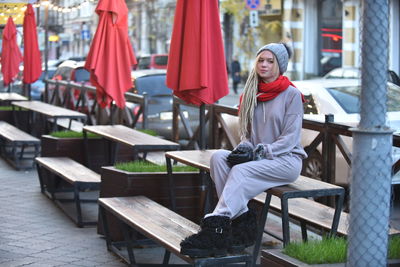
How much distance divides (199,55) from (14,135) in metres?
6.41

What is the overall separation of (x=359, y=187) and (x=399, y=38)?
→ 32.5 m

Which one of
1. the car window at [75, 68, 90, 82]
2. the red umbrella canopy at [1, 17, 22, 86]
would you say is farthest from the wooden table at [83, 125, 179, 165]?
the car window at [75, 68, 90, 82]

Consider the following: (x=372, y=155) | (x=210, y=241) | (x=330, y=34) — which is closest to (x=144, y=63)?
(x=330, y=34)

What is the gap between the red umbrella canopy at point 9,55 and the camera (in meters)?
18.6

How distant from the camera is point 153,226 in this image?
6492mm

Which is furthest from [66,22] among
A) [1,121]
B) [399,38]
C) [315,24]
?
[1,121]

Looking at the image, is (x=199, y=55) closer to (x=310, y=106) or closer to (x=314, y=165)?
(x=314, y=165)

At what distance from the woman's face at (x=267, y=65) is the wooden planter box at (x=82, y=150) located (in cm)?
509

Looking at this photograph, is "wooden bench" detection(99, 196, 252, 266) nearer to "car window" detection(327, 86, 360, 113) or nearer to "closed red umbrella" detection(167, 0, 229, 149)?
"closed red umbrella" detection(167, 0, 229, 149)

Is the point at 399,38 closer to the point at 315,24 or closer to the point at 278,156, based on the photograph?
the point at 315,24

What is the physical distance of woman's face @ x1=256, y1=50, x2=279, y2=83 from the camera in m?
6.14

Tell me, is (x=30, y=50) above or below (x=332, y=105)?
above

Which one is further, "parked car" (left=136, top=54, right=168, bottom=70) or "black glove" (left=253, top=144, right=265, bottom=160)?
"parked car" (left=136, top=54, right=168, bottom=70)

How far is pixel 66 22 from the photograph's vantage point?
70688mm
